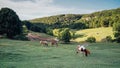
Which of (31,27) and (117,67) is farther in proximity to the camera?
(31,27)

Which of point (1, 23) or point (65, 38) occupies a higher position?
point (1, 23)

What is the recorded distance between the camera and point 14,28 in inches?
2872

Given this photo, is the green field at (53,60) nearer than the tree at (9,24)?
Yes

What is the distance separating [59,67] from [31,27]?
328ft

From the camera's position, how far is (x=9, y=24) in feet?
237

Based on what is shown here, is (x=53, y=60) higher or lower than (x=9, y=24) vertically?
lower

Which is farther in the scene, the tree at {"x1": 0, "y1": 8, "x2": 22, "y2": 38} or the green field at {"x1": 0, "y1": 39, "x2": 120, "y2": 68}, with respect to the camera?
the tree at {"x1": 0, "y1": 8, "x2": 22, "y2": 38}

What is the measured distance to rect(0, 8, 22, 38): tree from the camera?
72.2 meters

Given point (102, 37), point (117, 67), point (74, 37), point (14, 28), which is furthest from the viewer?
point (74, 37)

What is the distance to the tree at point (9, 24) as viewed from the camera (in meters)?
72.2

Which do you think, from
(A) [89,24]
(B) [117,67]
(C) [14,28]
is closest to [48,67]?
(B) [117,67]

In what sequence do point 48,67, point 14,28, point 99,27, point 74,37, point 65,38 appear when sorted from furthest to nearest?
point 99,27, point 74,37, point 65,38, point 14,28, point 48,67

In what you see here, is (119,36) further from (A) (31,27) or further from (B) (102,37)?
(A) (31,27)

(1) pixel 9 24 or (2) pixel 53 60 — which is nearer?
(2) pixel 53 60
